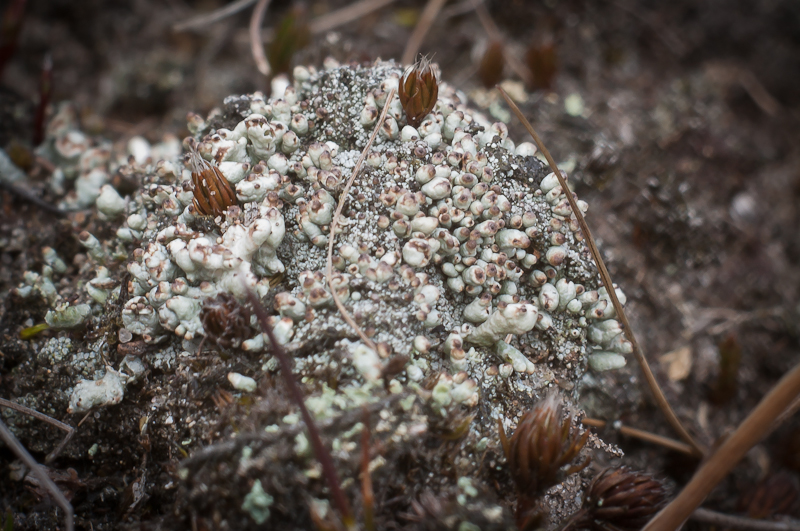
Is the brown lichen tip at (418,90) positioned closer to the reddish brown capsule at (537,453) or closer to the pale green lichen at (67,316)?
the reddish brown capsule at (537,453)

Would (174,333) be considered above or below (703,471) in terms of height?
above

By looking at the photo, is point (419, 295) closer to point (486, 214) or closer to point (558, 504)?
point (486, 214)

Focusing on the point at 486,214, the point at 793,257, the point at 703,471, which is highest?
the point at 486,214

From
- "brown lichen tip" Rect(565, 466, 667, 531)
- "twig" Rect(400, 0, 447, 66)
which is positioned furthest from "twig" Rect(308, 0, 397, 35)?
"brown lichen tip" Rect(565, 466, 667, 531)

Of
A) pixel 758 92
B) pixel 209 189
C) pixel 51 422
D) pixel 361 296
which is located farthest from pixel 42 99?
pixel 758 92

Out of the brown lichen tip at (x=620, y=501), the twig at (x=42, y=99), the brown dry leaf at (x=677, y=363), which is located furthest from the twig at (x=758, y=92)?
the twig at (x=42, y=99)

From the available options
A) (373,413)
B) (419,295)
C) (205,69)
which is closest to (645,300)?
(419,295)
